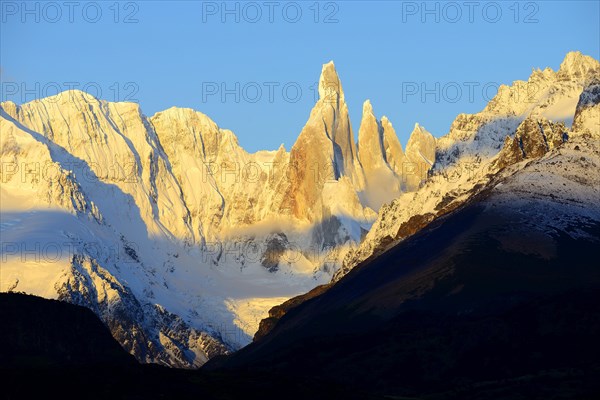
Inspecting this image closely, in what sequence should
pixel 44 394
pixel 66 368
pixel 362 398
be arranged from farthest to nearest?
pixel 362 398 < pixel 66 368 < pixel 44 394

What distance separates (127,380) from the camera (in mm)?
A: 183125

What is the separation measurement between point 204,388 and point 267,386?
10455 millimetres

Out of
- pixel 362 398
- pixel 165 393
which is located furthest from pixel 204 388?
pixel 362 398

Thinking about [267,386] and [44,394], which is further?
[267,386]

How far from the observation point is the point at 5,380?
174625 millimetres

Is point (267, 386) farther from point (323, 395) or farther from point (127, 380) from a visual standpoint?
point (127, 380)

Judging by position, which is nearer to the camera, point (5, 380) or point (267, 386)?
point (5, 380)

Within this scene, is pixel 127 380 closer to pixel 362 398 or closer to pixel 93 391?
pixel 93 391

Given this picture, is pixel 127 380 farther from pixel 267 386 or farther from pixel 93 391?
pixel 267 386

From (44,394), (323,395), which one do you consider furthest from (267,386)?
(44,394)

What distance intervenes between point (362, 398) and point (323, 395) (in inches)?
204

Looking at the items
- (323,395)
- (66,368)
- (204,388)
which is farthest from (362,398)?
(66,368)

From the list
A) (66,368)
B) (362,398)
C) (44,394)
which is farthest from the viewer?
(362,398)

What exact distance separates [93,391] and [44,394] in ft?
19.7
